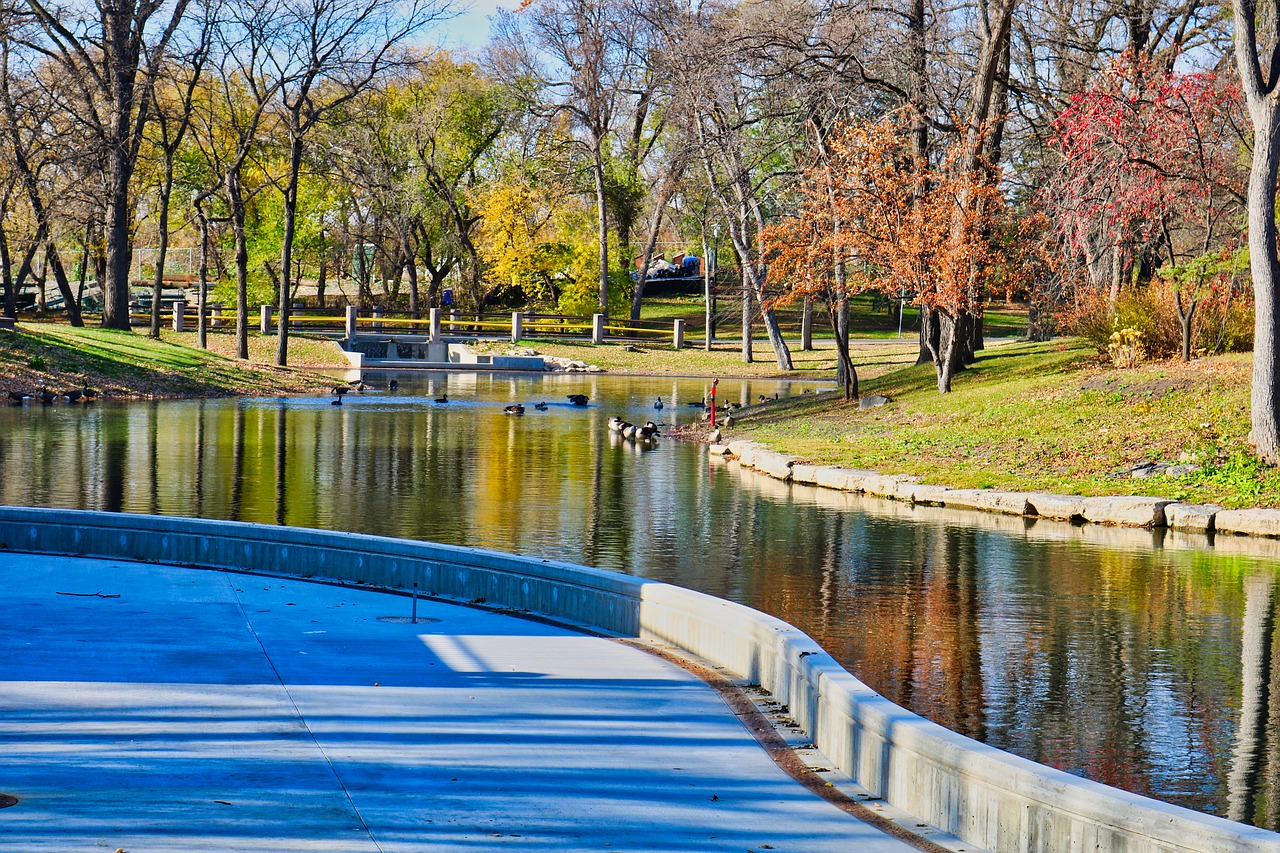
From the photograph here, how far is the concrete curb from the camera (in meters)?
15.9

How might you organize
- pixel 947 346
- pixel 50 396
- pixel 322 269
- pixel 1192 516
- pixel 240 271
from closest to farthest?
pixel 1192 516 < pixel 947 346 < pixel 50 396 < pixel 240 271 < pixel 322 269

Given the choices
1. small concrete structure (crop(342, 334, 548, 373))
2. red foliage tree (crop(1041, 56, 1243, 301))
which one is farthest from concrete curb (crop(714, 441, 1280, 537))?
small concrete structure (crop(342, 334, 548, 373))

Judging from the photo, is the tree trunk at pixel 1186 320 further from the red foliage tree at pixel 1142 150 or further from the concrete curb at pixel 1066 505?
the concrete curb at pixel 1066 505

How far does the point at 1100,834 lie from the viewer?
519 centimetres

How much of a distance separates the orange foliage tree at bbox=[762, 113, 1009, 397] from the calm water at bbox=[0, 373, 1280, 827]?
16.2 ft

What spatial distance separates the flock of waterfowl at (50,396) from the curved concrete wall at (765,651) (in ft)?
67.6

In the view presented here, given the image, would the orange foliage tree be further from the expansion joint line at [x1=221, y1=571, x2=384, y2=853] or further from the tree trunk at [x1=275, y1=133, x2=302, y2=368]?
the tree trunk at [x1=275, y1=133, x2=302, y2=368]

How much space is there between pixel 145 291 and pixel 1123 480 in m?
72.1

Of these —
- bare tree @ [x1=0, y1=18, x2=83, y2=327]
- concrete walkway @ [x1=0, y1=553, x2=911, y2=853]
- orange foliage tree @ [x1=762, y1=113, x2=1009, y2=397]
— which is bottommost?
concrete walkway @ [x1=0, y1=553, x2=911, y2=853]

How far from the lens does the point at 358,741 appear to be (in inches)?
258

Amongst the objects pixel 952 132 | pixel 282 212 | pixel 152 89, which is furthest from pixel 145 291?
pixel 952 132

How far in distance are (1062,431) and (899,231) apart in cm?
679

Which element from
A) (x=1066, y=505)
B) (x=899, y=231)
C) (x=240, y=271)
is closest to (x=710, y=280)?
(x=240, y=271)

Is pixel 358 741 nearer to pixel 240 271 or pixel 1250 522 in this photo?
pixel 1250 522
